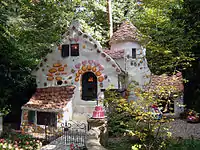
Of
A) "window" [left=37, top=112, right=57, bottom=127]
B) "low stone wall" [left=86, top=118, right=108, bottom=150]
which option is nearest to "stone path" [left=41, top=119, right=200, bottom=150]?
"low stone wall" [left=86, top=118, right=108, bottom=150]

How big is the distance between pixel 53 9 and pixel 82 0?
126 inches

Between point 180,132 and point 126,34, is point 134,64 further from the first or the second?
point 180,132

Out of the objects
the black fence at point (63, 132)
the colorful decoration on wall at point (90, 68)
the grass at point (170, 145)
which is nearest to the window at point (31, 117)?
the black fence at point (63, 132)

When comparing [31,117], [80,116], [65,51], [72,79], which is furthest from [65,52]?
[31,117]

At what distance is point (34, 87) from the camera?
14.5 metres

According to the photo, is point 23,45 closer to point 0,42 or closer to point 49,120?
point 0,42

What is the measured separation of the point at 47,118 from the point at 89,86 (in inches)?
115

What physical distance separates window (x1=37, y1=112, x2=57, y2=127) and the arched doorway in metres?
2.12

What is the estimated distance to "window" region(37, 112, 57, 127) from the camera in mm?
11300

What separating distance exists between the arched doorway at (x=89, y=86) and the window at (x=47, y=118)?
6.95ft

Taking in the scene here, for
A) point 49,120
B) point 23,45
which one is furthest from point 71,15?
point 49,120

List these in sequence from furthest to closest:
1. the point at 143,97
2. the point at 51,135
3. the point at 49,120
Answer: the point at 49,120
the point at 51,135
the point at 143,97

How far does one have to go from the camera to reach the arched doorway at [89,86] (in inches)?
492

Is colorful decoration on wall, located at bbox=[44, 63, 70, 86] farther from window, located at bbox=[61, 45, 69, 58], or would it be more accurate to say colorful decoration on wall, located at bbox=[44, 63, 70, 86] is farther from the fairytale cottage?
window, located at bbox=[61, 45, 69, 58]
